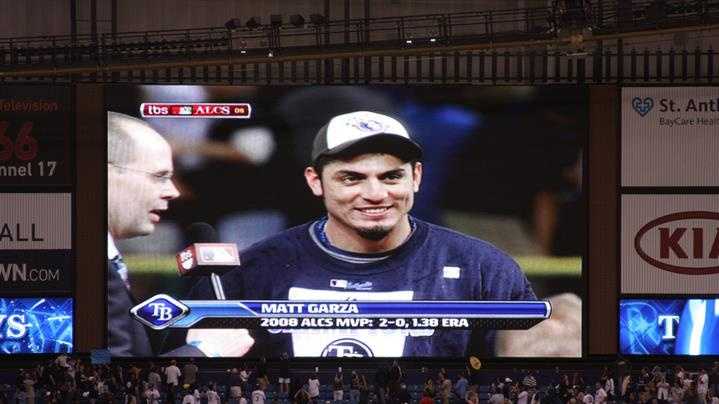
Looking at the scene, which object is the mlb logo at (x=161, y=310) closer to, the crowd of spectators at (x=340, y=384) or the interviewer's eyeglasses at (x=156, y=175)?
the crowd of spectators at (x=340, y=384)

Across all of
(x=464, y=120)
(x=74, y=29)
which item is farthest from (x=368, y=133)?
(x=74, y=29)

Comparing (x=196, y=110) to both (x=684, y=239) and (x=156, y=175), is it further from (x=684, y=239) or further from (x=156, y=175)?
(x=684, y=239)

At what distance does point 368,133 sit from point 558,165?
208 inches

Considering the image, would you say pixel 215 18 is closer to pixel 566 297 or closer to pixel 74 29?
pixel 74 29

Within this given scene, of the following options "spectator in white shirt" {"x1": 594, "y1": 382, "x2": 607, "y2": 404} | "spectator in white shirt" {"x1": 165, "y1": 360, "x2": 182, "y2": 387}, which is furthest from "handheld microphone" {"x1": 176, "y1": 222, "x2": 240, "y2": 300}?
"spectator in white shirt" {"x1": 594, "y1": 382, "x2": 607, "y2": 404}

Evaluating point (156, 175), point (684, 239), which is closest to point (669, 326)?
point (684, 239)

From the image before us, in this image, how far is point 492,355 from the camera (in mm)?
47969

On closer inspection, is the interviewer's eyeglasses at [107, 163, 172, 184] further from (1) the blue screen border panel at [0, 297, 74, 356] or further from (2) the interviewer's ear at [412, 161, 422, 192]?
(2) the interviewer's ear at [412, 161, 422, 192]

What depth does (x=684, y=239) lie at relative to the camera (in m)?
48.4

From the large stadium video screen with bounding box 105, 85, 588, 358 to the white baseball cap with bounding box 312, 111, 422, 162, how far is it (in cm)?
4

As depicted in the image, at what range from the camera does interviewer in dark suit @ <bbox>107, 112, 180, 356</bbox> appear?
1869 inches

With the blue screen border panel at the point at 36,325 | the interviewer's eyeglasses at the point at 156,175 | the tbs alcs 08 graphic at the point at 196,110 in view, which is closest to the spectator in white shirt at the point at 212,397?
the blue screen border panel at the point at 36,325

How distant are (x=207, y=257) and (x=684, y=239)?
13.1 meters

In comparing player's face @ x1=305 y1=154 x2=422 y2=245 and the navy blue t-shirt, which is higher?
player's face @ x1=305 y1=154 x2=422 y2=245
